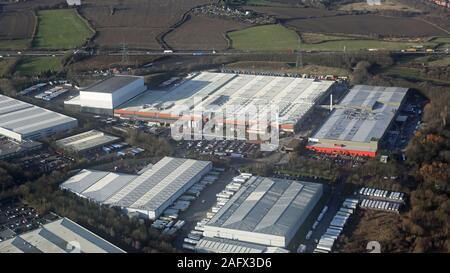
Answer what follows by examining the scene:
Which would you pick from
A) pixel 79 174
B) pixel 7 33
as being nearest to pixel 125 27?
pixel 7 33

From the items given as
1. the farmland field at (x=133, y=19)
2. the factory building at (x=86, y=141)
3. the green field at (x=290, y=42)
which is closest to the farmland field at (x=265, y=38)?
the green field at (x=290, y=42)

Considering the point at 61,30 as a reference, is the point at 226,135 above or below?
below

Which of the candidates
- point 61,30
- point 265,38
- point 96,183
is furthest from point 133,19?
point 96,183

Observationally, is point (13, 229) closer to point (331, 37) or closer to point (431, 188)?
point (431, 188)

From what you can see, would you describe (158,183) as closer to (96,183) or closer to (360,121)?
(96,183)

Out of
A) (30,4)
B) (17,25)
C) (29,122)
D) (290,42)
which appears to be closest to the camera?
(29,122)

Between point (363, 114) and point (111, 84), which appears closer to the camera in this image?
point (363, 114)
